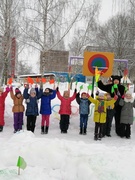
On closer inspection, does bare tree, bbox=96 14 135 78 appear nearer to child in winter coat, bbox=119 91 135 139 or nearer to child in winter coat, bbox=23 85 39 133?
child in winter coat, bbox=119 91 135 139

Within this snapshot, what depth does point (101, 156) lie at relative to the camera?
4258mm

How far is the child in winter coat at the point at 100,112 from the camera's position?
727cm

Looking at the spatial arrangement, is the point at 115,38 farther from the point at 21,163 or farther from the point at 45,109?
the point at 21,163

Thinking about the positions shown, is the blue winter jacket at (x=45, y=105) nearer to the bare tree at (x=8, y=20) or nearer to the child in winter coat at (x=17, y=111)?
the child in winter coat at (x=17, y=111)

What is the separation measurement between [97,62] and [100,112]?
Answer: 96.1 inches

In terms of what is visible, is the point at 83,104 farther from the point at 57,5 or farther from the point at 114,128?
the point at 57,5

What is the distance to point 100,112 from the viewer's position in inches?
287

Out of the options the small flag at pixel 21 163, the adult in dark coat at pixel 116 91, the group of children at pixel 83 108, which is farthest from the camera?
the adult in dark coat at pixel 116 91

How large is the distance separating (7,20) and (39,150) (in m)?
11.7

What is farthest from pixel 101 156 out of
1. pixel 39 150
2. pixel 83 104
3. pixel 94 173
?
pixel 83 104

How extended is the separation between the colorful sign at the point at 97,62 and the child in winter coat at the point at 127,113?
1692mm

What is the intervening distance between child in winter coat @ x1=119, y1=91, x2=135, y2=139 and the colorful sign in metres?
1.69

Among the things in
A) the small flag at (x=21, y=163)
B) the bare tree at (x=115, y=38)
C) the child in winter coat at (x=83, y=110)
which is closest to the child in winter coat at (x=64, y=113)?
the child in winter coat at (x=83, y=110)

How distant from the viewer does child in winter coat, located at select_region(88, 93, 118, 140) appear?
727cm
